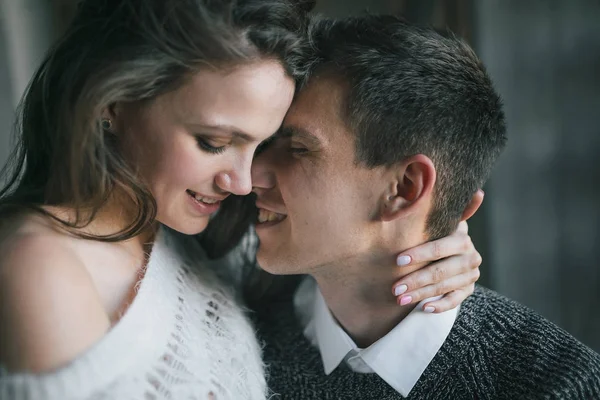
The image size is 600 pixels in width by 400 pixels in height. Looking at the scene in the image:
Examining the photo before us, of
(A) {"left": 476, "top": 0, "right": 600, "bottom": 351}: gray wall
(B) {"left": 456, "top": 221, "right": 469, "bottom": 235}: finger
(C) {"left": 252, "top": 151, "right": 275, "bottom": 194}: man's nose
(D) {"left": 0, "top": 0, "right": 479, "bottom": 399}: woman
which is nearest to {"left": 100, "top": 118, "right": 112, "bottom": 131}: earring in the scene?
(D) {"left": 0, "top": 0, "right": 479, "bottom": 399}: woman

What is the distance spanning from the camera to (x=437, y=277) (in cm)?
130

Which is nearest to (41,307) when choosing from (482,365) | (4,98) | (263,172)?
(263,172)

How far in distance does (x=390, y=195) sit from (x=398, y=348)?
0.32 metres

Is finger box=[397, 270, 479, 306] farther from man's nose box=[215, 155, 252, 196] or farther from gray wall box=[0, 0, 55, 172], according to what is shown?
gray wall box=[0, 0, 55, 172]

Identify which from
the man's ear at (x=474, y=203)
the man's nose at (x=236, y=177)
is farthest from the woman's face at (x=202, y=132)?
the man's ear at (x=474, y=203)

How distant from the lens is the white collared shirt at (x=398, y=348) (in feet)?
4.20

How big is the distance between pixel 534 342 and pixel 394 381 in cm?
29

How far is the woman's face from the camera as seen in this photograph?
1018mm

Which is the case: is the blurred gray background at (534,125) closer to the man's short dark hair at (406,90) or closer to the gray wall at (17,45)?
the gray wall at (17,45)

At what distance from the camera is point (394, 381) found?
4.21ft

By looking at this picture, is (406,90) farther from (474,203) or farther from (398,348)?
(398,348)

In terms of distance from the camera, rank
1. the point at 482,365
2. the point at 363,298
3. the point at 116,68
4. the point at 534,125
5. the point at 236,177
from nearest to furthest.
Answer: the point at 116,68, the point at 236,177, the point at 482,365, the point at 363,298, the point at 534,125

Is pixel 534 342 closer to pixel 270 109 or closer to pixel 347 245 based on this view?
pixel 347 245

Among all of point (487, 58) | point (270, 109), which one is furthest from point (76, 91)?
point (487, 58)
